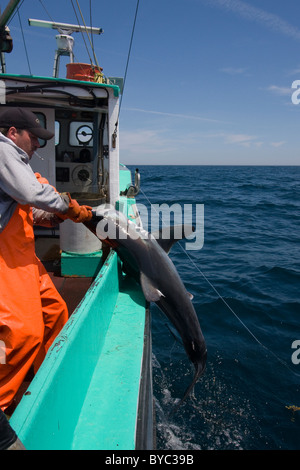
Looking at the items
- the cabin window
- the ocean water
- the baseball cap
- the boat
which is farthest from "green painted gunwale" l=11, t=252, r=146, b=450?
the cabin window

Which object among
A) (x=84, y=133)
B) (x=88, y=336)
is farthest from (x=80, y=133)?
(x=88, y=336)

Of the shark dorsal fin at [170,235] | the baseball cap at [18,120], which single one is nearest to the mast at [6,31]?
the baseball cap at [18,120]

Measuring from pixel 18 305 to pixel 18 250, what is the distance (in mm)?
456

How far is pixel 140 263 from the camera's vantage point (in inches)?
157

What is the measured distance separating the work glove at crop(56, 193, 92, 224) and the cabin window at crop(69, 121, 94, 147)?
19.3ft

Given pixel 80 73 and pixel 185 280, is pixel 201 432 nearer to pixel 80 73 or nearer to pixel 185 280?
pixel 185 280

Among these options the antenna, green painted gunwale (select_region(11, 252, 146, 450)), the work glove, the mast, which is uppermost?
the antenna

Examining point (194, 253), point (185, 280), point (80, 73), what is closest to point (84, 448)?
point (185, 280)

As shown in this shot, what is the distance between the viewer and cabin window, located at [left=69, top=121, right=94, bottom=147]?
886cm

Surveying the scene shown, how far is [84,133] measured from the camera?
8.92 meters

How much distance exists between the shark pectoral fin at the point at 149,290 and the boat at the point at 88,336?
1.36 ft

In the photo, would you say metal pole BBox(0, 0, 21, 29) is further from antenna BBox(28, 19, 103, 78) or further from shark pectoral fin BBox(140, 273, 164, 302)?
shark pectoral fin BBox(140, 273, 164, 302)

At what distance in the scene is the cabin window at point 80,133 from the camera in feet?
29.1

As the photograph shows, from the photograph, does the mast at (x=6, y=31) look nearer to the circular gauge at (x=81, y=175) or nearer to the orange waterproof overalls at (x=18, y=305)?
the circular gauge at (x=81, y=175)
